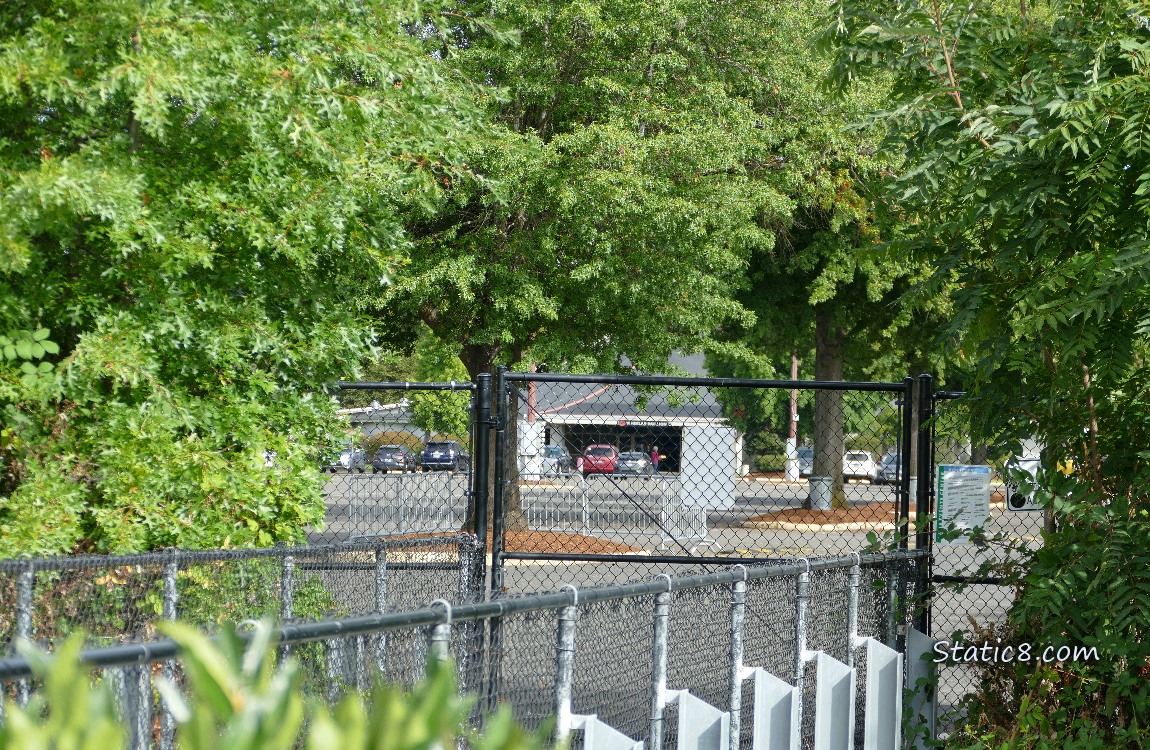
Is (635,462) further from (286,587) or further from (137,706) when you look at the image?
(137,706)

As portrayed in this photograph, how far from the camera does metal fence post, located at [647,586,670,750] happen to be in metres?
3.33

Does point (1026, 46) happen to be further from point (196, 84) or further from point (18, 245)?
point (18, 245)

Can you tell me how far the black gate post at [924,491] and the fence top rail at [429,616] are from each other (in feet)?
4.59

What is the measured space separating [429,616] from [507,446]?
3496 mm

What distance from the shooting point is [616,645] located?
356 cm

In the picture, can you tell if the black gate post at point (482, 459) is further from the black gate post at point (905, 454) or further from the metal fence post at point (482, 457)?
the black gate post at point (905, 454)

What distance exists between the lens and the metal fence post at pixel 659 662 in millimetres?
3334

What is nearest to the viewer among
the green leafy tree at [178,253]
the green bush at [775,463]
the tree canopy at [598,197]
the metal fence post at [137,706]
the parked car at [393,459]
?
the metal fence post at [137,706]

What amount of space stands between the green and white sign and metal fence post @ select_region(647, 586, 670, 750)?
2.58 metres

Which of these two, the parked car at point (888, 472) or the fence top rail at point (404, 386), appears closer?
the parked car at point (888, 472)

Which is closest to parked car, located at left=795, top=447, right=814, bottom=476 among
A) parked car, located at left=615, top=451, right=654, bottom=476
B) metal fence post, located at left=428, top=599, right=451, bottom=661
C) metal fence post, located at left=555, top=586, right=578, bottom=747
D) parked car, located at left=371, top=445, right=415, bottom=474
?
parked car, located at left=615, top=451, right=654, bottom=476

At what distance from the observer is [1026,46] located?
16.7ft

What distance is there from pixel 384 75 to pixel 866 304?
17.2m

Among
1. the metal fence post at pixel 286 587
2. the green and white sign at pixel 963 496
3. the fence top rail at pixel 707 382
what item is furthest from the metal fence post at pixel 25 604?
the green and white sign at pixel 963 496
